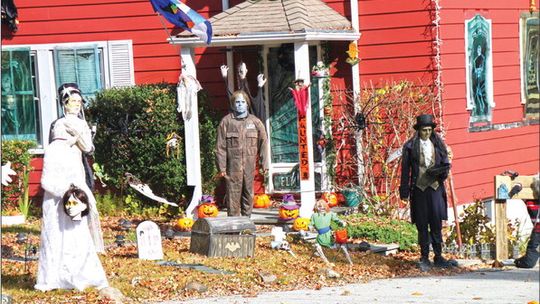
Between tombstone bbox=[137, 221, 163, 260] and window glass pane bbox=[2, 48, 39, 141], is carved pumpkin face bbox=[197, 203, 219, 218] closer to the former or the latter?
tombstone bbox=[137, 221, 163, 260]

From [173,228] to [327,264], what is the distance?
3552 millimetres

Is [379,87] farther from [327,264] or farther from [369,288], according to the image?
[369,288]

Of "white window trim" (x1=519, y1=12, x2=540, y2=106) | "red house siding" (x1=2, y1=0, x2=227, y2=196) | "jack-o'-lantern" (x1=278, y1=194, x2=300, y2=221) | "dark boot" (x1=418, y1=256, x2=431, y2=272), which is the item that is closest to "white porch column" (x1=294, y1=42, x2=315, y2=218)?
"jack-o'-lantern" (x1=278, y1=194, x2=300, y2=221)

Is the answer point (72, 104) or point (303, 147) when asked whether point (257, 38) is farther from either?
point (72, 104)

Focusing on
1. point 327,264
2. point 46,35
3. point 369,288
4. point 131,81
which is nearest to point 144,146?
point 131,81

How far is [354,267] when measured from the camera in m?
14.2

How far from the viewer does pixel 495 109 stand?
66.3 ft

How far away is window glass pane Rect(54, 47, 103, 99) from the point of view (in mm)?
19625

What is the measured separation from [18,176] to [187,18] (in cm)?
483

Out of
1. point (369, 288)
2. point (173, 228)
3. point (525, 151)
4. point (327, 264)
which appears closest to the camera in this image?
point (369, 288)

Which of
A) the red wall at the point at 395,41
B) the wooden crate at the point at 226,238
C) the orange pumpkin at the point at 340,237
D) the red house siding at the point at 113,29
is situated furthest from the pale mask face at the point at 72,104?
the red wall at the point at 395,41

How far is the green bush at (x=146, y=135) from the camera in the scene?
60.0 feet

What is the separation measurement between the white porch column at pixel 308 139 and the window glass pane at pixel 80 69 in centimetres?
390


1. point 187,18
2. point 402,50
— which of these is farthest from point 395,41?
point 187,18
